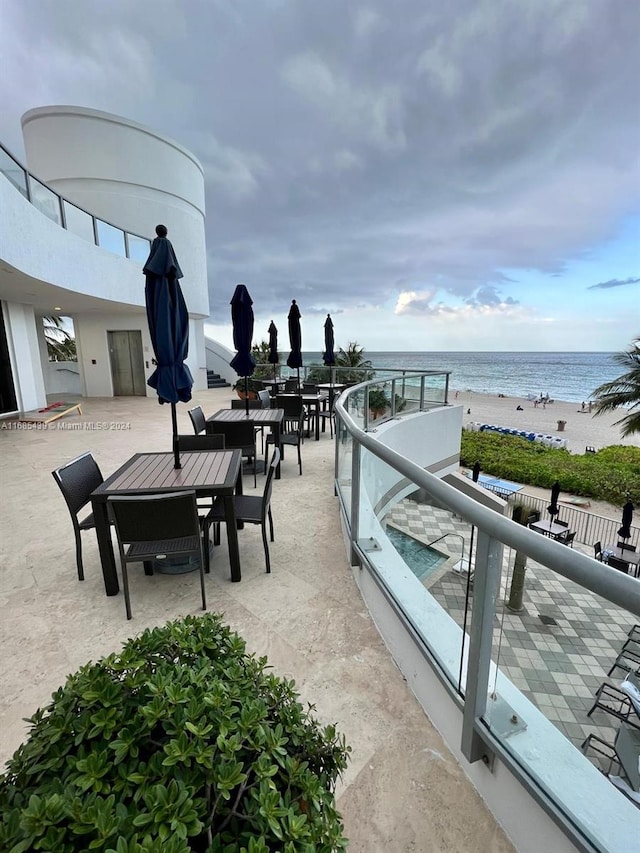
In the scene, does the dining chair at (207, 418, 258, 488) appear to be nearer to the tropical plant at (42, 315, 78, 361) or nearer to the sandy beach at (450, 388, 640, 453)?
the sandy beach at (450, 388, 640, 453)

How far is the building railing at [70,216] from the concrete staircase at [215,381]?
748cm

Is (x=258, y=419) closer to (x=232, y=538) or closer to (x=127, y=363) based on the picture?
(x=232, y=538)

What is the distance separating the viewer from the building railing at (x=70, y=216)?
24.6 feet

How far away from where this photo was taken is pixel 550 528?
10836 millimetres

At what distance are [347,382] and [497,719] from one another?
9.32 meters

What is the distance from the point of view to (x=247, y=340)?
622cm

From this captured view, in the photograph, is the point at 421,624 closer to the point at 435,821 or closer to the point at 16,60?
the point at 435,821

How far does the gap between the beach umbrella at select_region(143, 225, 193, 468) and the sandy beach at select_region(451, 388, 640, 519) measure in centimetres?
2459

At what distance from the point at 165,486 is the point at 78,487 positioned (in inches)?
33.5

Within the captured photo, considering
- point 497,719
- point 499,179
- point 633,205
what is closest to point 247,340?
point 497,719

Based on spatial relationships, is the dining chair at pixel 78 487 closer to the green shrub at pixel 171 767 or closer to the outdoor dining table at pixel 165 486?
the outdoor dining table at pixel 165 486

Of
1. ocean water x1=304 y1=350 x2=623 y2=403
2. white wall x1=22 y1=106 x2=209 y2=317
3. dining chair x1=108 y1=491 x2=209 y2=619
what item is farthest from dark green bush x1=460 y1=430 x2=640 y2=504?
ocean water x1=304 y1=350 x2=623 y2=403

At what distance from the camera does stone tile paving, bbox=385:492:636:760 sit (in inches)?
48.9

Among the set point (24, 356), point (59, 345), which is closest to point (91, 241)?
point (24, 356)
